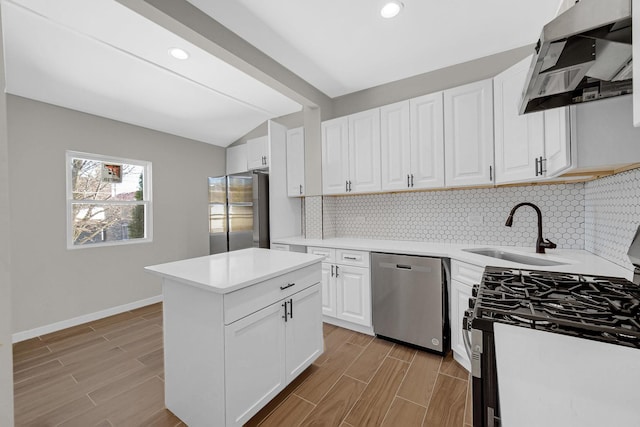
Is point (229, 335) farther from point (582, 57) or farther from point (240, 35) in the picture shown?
point (240, 35)

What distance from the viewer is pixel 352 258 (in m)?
2.65

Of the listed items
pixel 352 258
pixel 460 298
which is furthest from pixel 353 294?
pixel 460 298

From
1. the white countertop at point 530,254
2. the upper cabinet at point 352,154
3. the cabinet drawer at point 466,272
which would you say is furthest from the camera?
the upper cabinet at point 352,154

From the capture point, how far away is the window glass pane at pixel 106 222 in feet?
10.4

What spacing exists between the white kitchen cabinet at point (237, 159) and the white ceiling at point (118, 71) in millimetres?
579

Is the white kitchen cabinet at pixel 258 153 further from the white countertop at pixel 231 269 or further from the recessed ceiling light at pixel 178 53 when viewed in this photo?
the white countertop at pixel 231 269

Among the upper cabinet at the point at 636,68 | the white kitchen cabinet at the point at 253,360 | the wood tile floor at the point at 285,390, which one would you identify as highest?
the upper cabinet at the point at 636,68

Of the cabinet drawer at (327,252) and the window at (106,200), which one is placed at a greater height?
the window at (106,200)

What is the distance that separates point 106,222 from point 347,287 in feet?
10.4

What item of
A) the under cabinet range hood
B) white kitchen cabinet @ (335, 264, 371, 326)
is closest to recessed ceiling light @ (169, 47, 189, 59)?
white kitchen cabinet @ (335, 264, 371, 326)

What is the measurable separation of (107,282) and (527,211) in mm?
4657

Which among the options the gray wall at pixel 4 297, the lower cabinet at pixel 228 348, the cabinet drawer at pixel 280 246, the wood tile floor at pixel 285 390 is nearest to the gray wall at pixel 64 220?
the wood tile floor at pixel 285 390

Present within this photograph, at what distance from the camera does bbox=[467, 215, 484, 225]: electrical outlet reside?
2586 millimetres

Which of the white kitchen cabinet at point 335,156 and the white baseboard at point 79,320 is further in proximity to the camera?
the white kitchen cabinet at point 335,156
